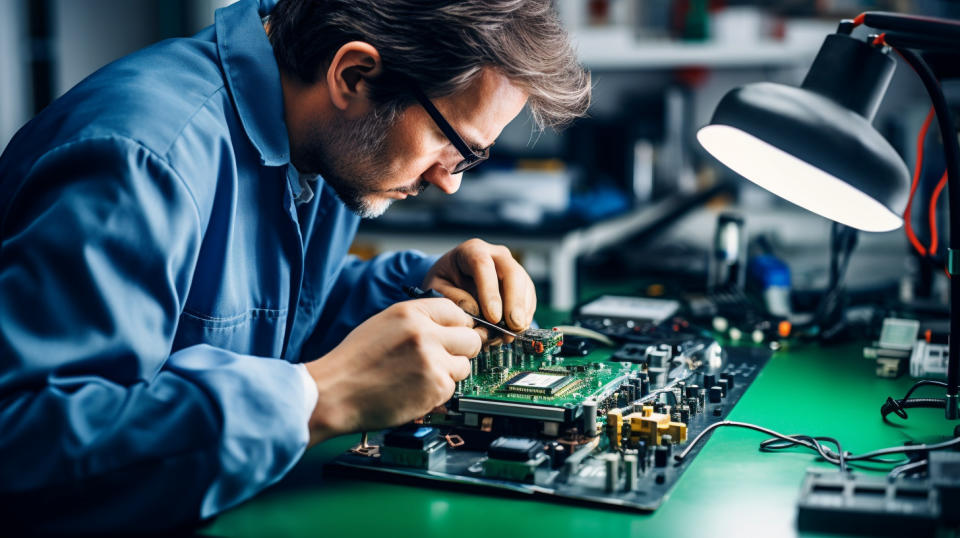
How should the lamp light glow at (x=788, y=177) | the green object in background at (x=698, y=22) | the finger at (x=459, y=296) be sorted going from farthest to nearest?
the green object in background at (x=698, y=22) < the finger at (x=459, y=296) < the lamp light glow at (x=788, y=177)

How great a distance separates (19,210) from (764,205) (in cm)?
284

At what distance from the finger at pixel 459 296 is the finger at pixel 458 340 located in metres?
0.27

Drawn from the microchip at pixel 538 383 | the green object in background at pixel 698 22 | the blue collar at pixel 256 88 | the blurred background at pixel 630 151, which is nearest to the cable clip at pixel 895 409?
the microchip at pixel 538 383

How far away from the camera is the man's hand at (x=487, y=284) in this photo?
1374 mm

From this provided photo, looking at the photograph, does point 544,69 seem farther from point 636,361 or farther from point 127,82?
point 127,82

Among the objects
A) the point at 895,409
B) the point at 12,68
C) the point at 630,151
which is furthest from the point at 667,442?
the point at 12,68

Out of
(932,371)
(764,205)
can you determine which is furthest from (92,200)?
(764,205)

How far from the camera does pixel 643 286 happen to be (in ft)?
7.56

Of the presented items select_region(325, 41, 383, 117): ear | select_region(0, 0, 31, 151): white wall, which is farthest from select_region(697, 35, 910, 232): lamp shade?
select_region(0, 0, 31, 151): white wall

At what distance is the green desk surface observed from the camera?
91cm

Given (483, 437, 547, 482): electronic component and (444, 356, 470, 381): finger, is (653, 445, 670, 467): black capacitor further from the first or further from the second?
(444, 356, 470, 381): finger

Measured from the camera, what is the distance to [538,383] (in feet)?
3.74

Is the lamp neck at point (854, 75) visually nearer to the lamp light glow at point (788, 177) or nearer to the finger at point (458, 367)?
the lamp light glow at point (788, 177)

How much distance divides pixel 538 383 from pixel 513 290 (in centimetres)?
30
